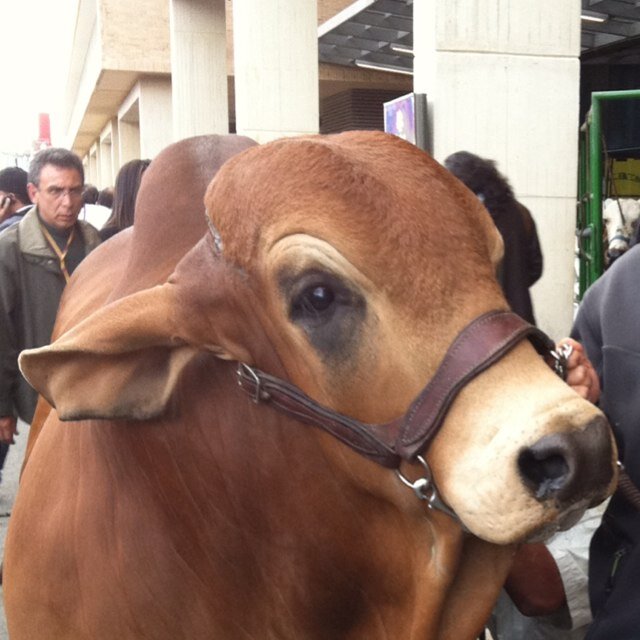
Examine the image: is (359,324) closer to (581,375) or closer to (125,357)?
(125,357)

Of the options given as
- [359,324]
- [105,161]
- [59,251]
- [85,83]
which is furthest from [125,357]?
[105,161]

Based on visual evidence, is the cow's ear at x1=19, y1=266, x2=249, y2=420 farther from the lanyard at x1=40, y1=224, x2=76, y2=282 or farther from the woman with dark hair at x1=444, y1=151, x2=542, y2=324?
the lanyard at x1=40, y1=224, x2=76, y2=282

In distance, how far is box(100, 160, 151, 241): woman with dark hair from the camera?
18.2 ft

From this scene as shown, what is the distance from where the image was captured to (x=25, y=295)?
495 cm

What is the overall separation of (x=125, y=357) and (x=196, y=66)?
453 inches

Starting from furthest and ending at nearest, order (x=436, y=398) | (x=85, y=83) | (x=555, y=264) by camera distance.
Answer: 1. (x=85, y=83)
2. (x=555, y=264)
3. (x=436, y=398)

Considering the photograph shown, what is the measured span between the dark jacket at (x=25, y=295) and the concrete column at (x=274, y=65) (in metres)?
4.81

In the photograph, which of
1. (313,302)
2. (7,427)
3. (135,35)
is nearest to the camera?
(313,302)

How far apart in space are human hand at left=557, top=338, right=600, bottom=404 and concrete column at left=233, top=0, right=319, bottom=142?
25.1ft

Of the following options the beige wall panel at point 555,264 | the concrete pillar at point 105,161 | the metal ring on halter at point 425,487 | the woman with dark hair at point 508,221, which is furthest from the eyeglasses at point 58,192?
the concrete pillar at point 105,161

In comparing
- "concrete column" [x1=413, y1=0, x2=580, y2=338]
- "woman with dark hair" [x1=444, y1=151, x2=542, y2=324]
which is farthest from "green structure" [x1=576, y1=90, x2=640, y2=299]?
"woman with dark hair" [x1=444, y1=151, x2=542, y2=324]

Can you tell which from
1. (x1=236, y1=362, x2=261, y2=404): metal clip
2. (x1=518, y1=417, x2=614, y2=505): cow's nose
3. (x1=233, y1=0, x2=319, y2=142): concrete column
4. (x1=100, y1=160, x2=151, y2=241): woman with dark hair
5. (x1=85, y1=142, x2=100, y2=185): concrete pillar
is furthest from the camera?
(x1=85, y1=142, x2=100, y2=185): concrete pillar

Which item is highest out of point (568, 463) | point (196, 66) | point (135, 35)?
point (135, 35)

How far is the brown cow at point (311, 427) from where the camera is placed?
1.71 metres
